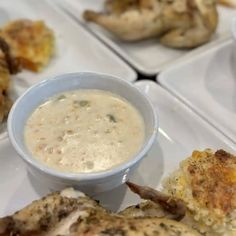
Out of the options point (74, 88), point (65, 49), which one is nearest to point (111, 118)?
point (74, 88)

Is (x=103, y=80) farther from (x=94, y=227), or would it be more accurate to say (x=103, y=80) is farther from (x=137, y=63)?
(x=94, y=227)

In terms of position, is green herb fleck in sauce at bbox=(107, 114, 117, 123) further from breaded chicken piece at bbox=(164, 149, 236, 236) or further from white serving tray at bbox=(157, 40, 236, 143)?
white serving tray at bbox=(157, 40, 236, 143)

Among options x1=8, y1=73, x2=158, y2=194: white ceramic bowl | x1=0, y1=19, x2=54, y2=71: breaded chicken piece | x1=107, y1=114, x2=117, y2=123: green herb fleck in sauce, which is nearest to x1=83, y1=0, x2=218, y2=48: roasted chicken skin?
x1=0, y1=19, x2=54, y2=71: breaded chicken piece

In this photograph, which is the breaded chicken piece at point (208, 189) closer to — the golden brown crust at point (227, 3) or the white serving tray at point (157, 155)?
the white serving tray at point (157, 155)

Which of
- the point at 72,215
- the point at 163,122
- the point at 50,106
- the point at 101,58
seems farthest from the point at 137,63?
the point at 72,215

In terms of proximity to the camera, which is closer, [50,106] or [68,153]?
[68,153]
